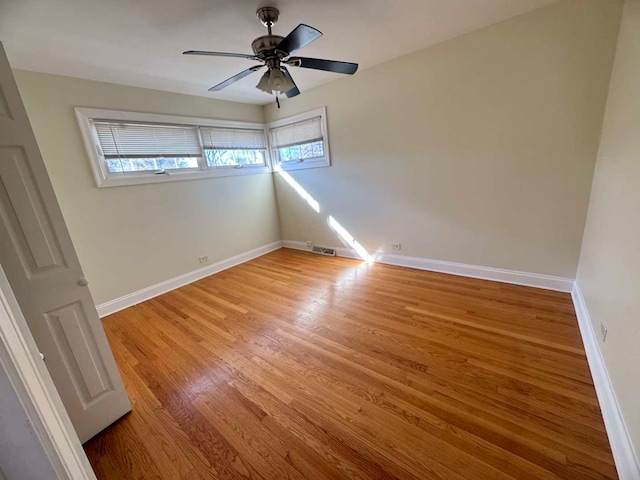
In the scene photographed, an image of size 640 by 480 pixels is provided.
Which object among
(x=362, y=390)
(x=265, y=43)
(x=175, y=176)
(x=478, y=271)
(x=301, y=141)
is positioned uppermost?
(x=265, y=43)

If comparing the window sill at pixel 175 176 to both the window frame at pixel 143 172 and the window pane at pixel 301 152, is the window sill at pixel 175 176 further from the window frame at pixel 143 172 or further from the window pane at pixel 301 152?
the window pane at pixel 301 152

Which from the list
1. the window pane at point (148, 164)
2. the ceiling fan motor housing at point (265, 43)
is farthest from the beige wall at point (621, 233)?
Answer: the window pane at point (148, 164)

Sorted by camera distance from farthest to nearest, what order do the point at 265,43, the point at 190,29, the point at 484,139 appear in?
the point at 484,139, the point at 190,29, the point at 265,43

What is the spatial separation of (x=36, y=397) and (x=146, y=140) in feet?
10.5

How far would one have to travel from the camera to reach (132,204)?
300cm

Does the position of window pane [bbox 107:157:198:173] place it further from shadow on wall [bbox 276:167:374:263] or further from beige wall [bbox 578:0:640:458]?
beige wall [bbox 578:0:640:458]

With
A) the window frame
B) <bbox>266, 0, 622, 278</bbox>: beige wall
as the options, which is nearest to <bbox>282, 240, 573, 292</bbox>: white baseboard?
<bbox>266, 0, 622, 278</bbox>: beige wall

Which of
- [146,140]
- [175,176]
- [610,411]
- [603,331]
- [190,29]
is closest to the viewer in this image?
[610,411]

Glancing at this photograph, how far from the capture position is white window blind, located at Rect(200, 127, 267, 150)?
369 cm

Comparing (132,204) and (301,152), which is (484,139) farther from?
(132,204)

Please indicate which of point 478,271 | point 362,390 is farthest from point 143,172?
point 478,271

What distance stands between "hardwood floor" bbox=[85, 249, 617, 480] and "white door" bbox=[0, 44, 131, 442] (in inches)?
10.9

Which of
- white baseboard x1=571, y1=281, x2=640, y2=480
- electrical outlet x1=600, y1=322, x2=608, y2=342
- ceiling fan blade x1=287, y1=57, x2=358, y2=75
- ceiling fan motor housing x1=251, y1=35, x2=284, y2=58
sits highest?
ceiling fan motor housing x1=251, y1=35, x2=284, y2=58

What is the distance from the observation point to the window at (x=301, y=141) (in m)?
3.79
